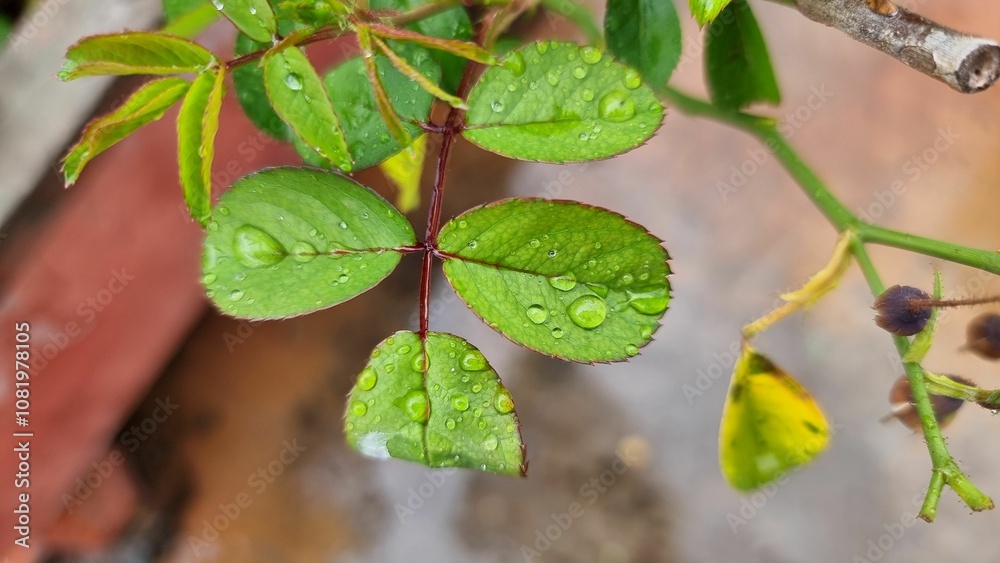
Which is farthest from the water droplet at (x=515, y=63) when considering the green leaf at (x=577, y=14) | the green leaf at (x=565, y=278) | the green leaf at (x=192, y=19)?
the green leaf at (x=192, y=19)

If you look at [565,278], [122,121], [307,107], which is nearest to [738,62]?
[565,278]

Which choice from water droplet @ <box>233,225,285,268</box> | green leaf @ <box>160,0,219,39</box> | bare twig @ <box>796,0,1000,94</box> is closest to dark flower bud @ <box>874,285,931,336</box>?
bare twig @ <box>796,0,1000,94</box>

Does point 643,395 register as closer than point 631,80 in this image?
No

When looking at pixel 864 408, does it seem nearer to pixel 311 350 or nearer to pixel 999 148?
pixel 999 148

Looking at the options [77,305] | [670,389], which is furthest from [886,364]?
[77,305]

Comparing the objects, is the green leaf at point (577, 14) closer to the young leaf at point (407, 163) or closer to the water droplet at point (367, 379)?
the young leaf at point (407, 163)

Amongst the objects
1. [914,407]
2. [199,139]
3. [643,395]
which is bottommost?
[643,395]

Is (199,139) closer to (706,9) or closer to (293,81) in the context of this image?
(293,81)
